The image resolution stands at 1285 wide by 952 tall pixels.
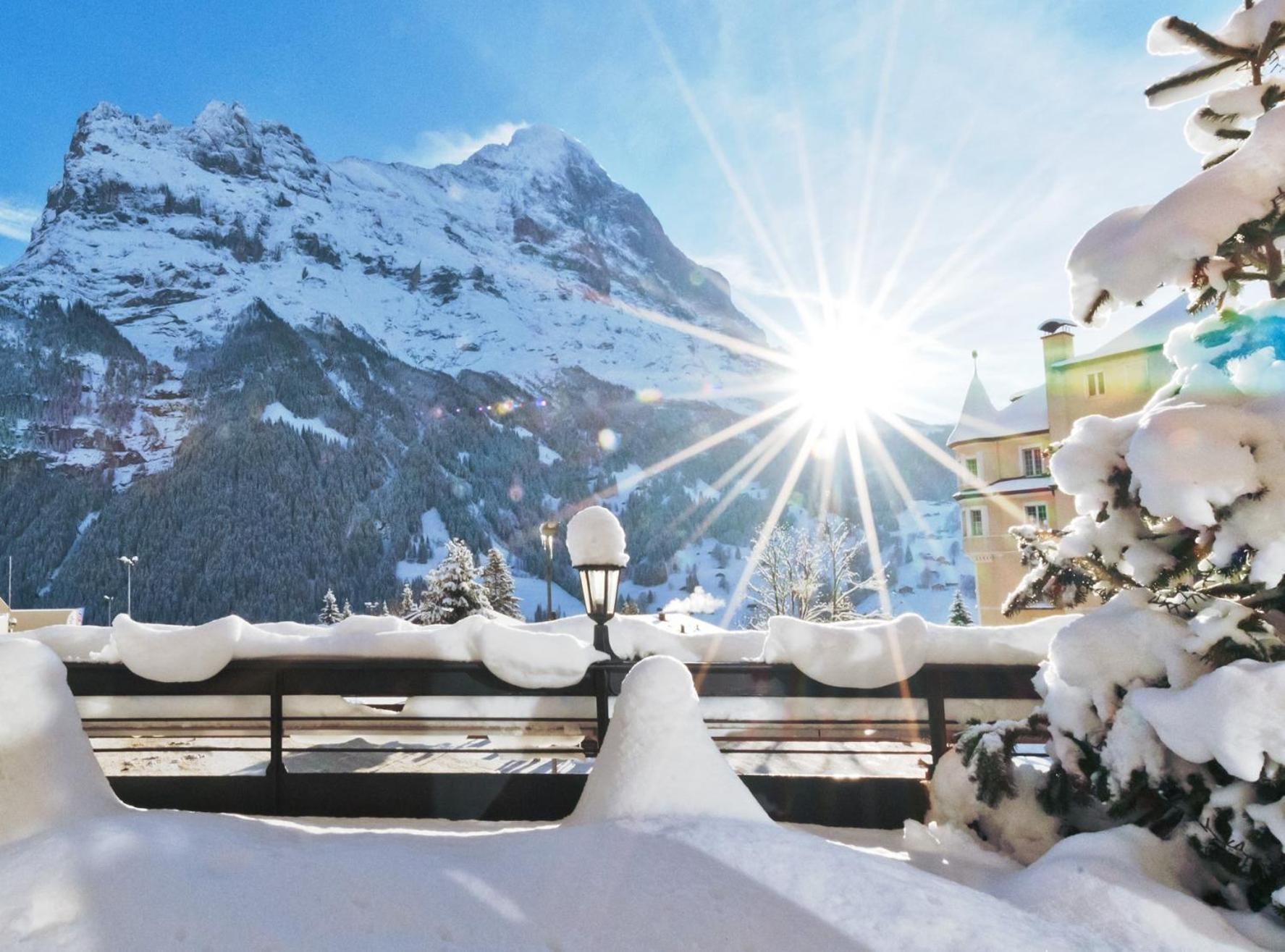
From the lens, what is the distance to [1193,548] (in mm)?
3055

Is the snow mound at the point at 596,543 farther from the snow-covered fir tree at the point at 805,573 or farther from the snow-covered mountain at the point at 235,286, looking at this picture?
the snow-covered mountain at the point at 235,286

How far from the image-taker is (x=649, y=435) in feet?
470

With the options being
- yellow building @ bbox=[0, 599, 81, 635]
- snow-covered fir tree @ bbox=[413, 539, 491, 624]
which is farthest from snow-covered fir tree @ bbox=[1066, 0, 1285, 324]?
yellow building @ bbox=[0, 599, 81, 635]

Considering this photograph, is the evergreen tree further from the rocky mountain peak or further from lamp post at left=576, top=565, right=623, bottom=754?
the rocky mountain peak

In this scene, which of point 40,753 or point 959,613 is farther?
point 959,613

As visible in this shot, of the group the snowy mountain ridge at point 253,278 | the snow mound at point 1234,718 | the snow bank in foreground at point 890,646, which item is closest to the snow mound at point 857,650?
the snow bank in foreground at point 890,646

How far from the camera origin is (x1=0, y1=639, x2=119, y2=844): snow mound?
2854mm

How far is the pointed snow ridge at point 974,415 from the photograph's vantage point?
21.8m

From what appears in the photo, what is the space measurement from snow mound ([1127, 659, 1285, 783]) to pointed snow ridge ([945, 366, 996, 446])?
2056 centimetres

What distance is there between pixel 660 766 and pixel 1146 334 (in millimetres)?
18746

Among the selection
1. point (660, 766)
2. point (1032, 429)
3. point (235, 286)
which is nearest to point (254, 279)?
point (235, 286)

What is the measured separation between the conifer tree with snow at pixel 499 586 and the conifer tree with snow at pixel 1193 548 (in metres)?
29.4

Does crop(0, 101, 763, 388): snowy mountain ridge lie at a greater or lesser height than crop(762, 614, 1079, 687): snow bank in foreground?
greater

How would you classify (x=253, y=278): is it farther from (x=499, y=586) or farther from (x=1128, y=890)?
(x=1128, y=890)
